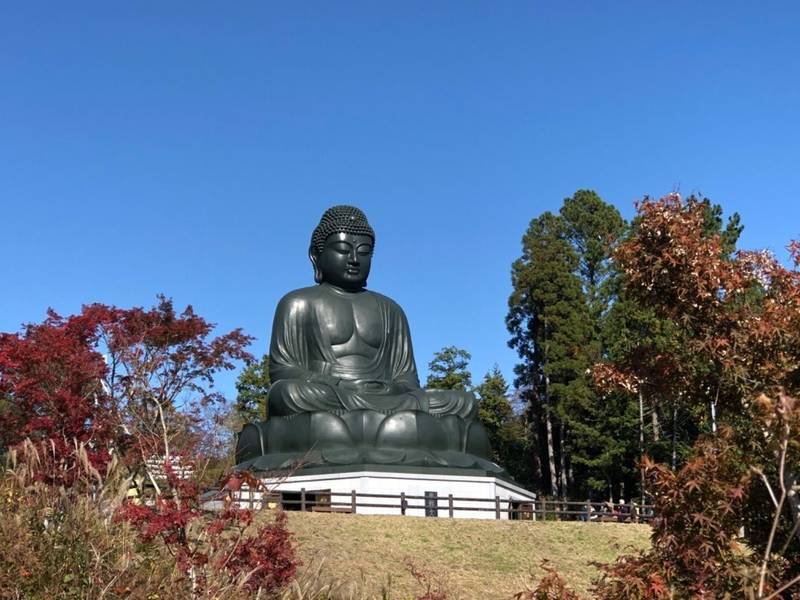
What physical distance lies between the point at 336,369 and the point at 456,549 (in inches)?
344

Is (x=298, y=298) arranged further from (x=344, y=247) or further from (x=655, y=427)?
(x=655, y=427)

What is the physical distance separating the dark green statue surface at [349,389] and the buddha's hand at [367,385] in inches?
1.1

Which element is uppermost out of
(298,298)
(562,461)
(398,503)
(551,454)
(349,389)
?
(298,298)

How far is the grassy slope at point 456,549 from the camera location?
1352cm

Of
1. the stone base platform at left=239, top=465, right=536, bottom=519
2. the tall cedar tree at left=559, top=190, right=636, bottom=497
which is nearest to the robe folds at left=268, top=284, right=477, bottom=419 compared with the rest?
the stone base platform at left=239, top=465, right=536, bottom=519

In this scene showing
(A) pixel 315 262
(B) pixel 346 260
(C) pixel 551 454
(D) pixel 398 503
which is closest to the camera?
(D) pixel 398 503

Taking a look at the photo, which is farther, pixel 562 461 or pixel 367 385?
pixel 562 461

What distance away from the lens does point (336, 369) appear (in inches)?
925

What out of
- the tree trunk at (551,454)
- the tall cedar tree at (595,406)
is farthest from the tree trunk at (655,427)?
the tree trunk at (551,454)

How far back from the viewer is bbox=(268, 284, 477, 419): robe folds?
22.1 metres

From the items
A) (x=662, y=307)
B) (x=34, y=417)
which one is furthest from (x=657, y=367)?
(x=34, y=417)

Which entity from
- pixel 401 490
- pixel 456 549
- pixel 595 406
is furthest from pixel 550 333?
pixel 456 549

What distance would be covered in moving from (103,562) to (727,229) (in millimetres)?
31465

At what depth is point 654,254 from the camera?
6770mm
